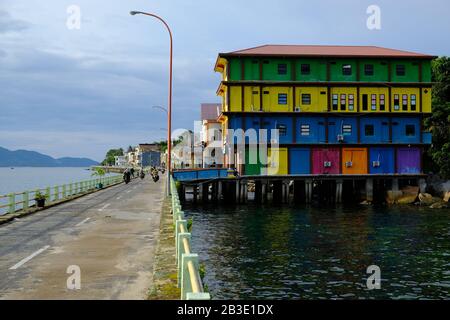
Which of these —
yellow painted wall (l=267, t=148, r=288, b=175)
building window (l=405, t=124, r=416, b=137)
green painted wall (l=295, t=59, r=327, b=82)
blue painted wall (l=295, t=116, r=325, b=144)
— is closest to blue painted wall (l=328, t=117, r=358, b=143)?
blue painted wall (l=295, t=116, r=325, b=144)

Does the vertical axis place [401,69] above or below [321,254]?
above

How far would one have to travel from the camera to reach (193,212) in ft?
155

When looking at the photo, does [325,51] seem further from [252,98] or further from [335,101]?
[252,98]

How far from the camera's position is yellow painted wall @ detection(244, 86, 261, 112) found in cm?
5738

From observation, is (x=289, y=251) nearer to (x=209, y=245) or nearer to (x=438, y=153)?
(x=209, y=245)

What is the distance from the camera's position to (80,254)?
14047 mm

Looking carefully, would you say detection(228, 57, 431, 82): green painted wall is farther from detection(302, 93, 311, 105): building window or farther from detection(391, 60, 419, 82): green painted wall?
detection(302, 93, 311, 105): building window

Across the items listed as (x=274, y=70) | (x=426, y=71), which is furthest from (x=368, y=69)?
(x=274, y=70)

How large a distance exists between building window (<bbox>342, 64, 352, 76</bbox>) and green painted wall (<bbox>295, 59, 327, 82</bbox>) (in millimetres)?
2184

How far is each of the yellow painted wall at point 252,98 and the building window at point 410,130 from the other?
17.4 meters

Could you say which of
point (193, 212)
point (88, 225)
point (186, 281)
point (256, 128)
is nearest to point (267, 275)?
point (88, 225)

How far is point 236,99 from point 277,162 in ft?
27.5

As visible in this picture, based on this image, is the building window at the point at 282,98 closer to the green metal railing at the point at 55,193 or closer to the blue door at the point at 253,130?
the blue door at the point at 253,130

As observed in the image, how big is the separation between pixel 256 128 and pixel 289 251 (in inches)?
1291
